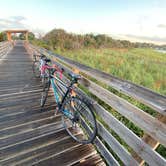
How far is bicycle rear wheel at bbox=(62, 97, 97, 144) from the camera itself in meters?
2.12

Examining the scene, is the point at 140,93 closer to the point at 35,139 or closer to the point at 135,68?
the point at 35,139

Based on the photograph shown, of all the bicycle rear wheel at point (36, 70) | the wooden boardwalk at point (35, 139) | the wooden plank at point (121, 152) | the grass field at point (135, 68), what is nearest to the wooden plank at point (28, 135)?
the wooden boardwalk at point (35, 139)

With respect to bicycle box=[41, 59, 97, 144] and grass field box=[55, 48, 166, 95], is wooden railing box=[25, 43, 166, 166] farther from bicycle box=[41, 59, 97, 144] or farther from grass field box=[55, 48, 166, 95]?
grass field box=[55, 48, 166, 95]


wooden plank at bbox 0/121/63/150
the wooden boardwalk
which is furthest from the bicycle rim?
wooden plank at bbox 0/121/63/150

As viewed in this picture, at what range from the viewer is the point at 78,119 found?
7.93ft

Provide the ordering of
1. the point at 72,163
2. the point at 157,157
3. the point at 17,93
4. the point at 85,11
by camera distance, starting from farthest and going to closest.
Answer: the point at 85,11, the point at 17,93, the point at 72,163, the point at 157,157

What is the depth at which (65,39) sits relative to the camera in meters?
24.0

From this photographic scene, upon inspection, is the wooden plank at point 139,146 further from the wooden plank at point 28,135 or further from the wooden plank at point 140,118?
the wooden plank at point 28,135

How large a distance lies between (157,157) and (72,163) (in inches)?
43.3

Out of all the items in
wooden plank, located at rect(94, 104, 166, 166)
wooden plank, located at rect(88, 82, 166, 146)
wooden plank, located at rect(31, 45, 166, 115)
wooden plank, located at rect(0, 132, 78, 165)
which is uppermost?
wooden plank, located at rect(31, 45, 166, 115)

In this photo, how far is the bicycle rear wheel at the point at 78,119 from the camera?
212cm

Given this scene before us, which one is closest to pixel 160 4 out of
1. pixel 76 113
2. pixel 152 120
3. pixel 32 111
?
pixel 76 113

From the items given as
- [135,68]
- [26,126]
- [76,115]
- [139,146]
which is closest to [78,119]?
[76,115]

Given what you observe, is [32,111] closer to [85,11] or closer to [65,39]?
[85,11]
